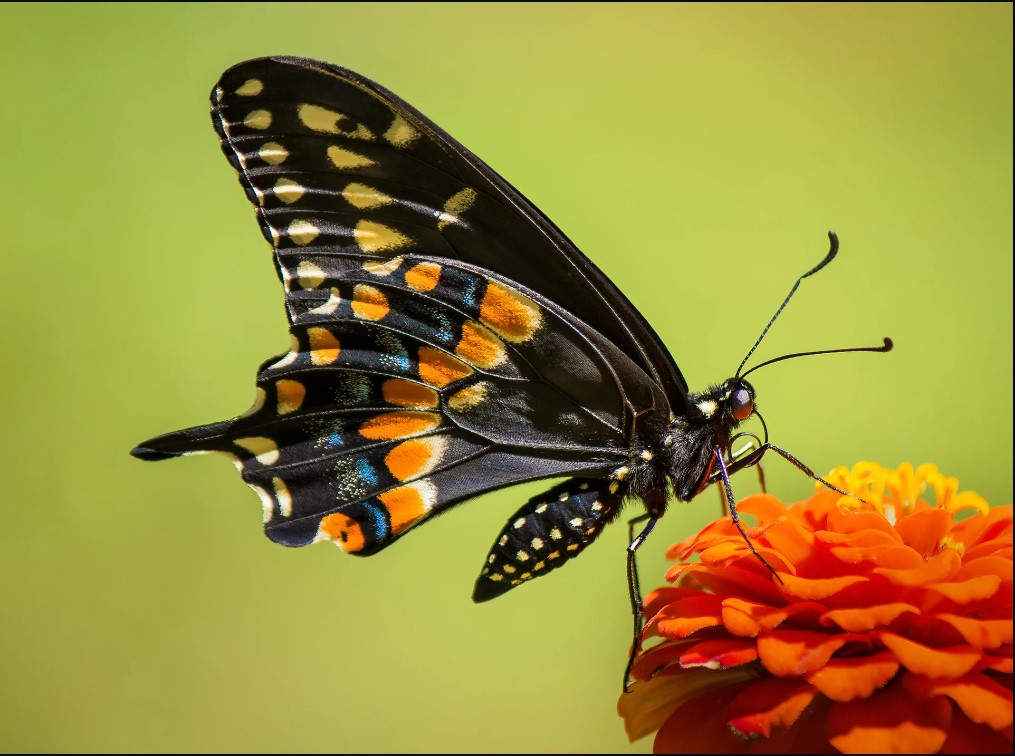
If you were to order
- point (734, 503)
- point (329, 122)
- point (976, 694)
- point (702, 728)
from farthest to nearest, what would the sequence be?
point (329, 122) → point (734, 503) → point (702, 728) → point (976, 694)

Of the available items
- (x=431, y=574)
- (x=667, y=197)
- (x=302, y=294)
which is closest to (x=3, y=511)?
(x=431, y=574)

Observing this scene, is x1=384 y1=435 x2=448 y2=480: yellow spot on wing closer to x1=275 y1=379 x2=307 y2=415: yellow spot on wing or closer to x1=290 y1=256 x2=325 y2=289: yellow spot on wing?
x1=275 y1=379 x2=307 y2=415: yellow spot on wing

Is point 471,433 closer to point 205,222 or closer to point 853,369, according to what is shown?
point 853,369

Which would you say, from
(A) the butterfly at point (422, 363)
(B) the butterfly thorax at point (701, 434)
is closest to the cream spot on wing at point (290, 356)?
(A) the butterfly at point (422, 363)

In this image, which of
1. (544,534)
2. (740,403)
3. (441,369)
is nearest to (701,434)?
(740,403)

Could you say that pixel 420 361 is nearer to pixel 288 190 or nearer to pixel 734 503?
pixel 288 190

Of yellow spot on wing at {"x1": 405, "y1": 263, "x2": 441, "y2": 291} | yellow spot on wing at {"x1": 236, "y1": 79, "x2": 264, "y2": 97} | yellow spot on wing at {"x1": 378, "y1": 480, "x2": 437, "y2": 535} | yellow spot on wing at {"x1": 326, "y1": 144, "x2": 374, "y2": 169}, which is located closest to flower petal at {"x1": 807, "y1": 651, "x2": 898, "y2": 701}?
yellow spot on wing at {"x1": 378, "y1": 480, "x2": 437, "y2": 535}
